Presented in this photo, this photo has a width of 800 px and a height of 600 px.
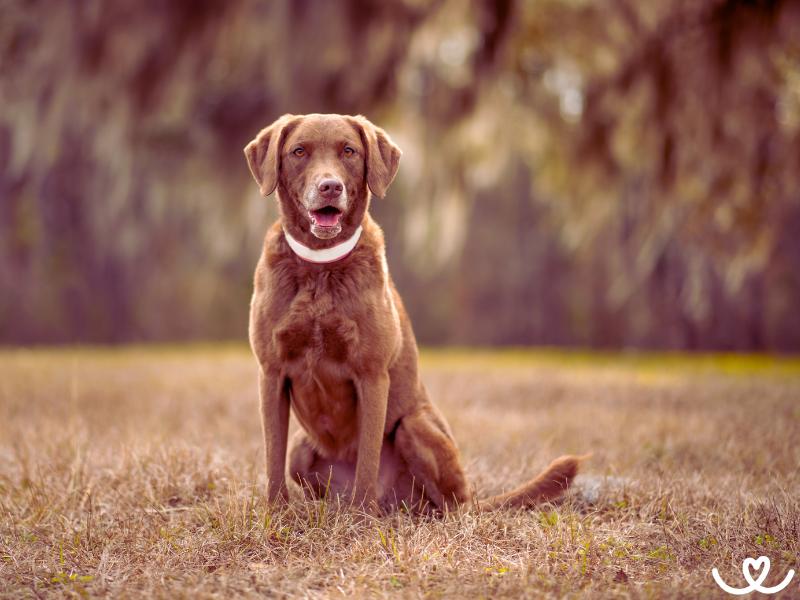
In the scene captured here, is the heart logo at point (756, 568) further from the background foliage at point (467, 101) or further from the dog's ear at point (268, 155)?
the background foliage at point (467, 101)

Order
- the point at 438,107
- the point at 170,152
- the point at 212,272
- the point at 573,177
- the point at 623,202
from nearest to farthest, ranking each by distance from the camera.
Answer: the point at 438,107 → the point at 573,177 → the point at 170,152 → the point at 623,202 → the point at 212,272

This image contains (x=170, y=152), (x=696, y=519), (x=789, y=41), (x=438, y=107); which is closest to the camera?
(x=696, y=519)

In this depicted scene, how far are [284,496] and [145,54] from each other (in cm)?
659

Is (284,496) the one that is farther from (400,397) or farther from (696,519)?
(696,519)

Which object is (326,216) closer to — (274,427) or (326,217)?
(326,217)

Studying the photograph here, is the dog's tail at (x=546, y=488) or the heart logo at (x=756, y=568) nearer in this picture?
the heart logo at (x=756, y=568)

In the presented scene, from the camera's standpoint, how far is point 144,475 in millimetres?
3203

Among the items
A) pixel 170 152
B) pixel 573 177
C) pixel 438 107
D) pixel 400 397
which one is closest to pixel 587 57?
pixel 573 177

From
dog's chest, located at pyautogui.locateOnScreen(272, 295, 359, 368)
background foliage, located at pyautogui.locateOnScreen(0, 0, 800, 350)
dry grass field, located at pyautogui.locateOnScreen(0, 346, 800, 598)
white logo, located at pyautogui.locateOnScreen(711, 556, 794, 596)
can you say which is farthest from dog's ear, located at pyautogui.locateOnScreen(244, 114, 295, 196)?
background foliage, located at pyautogui.locateOnScreen(0, 0, 800, 350)

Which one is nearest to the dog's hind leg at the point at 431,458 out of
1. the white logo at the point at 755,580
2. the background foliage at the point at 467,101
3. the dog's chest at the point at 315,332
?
the dog's chest at the point at 315,332

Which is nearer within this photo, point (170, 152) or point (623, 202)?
point (170, 152)

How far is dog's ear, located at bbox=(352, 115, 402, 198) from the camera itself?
2.73 meters

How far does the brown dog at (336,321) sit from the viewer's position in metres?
2.64

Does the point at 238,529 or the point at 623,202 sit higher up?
the point at 623,202
